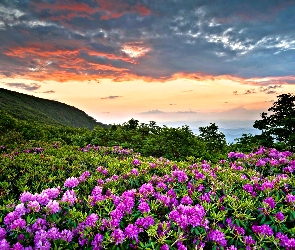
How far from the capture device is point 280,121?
1088 centimetres

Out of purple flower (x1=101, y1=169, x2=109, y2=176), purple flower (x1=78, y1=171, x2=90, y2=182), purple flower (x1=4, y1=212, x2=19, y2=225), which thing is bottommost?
purple flower (x1=4, y1=212, x2=19, y2=225)

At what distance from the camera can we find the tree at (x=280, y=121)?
10648 millimetres

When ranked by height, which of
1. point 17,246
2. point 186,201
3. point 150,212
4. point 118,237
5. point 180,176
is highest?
point 180,176

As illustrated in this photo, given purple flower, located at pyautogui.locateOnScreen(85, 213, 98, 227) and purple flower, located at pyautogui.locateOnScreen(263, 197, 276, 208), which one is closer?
purple flower, located at pyautogui.locateOnScreen(85, 213, 98, 227)

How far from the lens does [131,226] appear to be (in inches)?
103

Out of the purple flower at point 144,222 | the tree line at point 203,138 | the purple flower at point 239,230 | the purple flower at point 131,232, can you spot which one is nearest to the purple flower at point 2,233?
the purple flower at point 131,232

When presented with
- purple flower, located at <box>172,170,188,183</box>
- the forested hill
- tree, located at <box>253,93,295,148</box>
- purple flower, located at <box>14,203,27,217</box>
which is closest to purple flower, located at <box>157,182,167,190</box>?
purple flower, located at <box>172,170,188,183</box>

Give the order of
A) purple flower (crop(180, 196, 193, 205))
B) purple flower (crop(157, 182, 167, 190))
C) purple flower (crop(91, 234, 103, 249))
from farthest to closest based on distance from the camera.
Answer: purple flower (crop(157, 182, 167, 190)) → purple flower (crop(180, 196, 193, 205)) → purple flower (crop(91, 234, 103, 249))

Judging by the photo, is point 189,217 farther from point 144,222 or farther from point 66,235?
point 66,235

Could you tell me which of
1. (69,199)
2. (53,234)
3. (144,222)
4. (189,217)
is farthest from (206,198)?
(53,234)

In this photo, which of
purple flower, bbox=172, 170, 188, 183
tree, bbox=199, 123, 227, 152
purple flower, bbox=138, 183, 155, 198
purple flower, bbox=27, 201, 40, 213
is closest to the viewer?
purple flower, bbox=27, 201, 40, 213

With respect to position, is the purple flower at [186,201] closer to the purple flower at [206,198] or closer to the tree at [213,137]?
the purple flower at [206,198]

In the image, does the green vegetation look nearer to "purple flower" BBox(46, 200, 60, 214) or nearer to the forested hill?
"purple flower" BBox(46, 200, 60, 214)

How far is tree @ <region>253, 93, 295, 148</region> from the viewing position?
34.9ft
